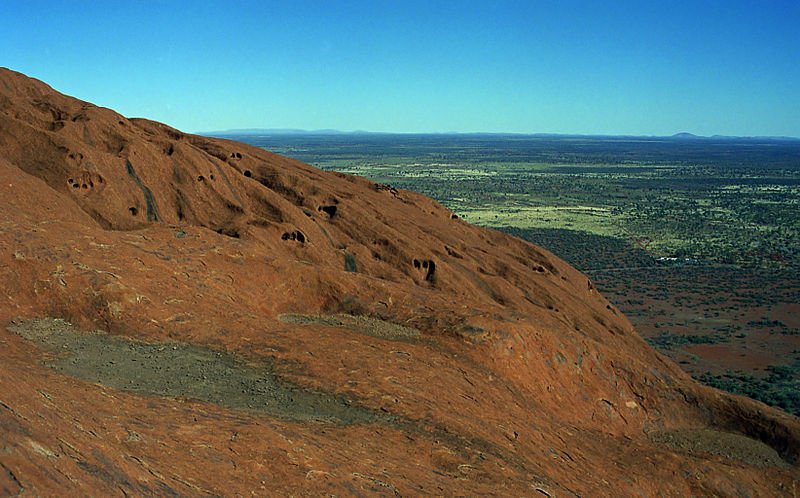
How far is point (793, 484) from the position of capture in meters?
18.2

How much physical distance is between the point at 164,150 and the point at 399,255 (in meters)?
12.0

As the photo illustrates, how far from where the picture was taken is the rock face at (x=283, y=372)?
35.5ft

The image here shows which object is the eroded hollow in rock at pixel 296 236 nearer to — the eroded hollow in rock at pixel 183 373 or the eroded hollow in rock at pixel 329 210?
the eroded hollow in rock at pixel 329 210

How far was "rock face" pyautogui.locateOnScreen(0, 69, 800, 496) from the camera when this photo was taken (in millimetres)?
10820

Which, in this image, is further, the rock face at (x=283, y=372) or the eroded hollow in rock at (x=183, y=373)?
the eroded hollow in rock at (x=183, y=373)

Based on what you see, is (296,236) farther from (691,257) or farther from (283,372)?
(691,257)

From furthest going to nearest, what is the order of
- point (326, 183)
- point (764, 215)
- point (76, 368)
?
point (764, 215) < point (326, 183) < point (76, 368)

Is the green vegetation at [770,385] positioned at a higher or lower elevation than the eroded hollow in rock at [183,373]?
lower

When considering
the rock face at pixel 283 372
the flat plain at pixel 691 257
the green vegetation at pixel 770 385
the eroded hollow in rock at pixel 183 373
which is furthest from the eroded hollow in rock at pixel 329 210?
the flat plain at pixel 691 257

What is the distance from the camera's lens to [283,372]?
50.4 feet

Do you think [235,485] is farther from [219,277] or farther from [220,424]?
[219,277]

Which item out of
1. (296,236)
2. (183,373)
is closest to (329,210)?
(296,236)

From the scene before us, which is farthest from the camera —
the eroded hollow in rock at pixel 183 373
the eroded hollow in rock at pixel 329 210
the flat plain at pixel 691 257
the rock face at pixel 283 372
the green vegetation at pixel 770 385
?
the flat plain at pixel 691 257

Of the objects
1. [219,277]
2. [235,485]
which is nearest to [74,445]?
[235,485]
